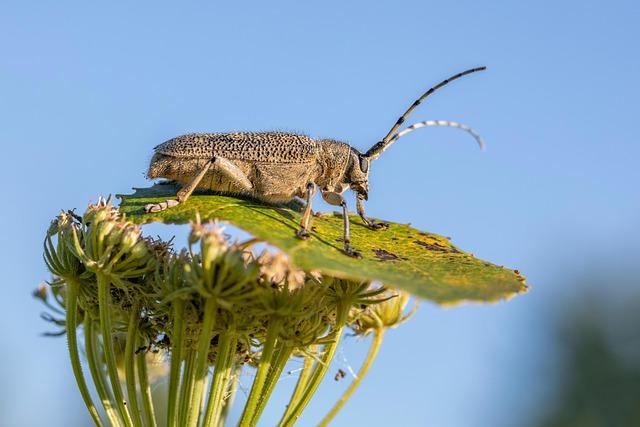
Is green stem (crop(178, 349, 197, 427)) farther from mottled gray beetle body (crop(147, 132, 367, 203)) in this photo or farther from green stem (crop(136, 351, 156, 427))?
mottled gray beetle body (crop(147, 132, 367, 203))

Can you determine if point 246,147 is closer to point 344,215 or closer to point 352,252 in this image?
point 344,215

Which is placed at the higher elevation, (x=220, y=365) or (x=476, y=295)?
(x=476, y=295)

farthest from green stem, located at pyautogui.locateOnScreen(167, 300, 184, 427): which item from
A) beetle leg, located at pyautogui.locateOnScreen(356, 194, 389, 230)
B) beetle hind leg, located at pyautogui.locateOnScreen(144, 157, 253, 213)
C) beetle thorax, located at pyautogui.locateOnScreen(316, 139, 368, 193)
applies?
beetle thorax, located at pyautogui.locateOnScreen(316, 139, 368, 193)

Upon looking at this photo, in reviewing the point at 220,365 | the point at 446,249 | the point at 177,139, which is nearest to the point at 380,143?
the point at 446,249

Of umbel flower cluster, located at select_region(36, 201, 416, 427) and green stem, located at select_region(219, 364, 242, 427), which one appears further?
green stem, located at select_region(219, 364, 242, 427)

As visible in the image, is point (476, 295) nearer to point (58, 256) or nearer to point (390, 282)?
point (390, 282)

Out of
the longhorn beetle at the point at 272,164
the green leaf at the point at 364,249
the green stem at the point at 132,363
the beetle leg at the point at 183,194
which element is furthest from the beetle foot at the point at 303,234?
the green stem at the point at 132,363
